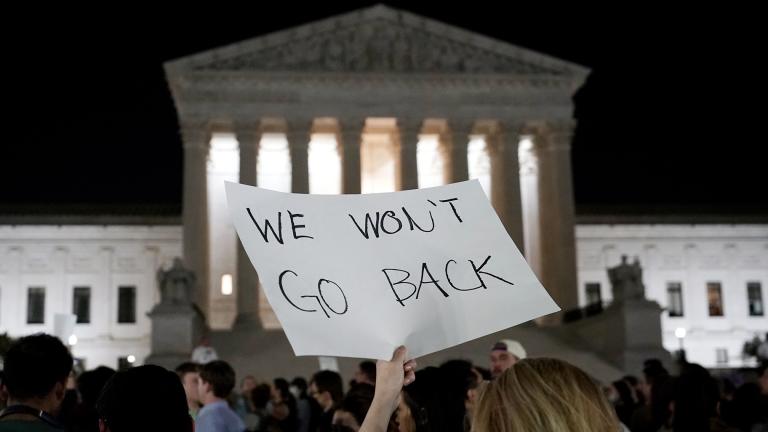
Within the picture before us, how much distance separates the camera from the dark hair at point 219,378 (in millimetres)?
9898

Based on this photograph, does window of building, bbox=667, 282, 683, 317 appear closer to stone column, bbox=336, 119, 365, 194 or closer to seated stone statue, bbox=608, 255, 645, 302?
stone column, bbox=336, 119, 365, 194

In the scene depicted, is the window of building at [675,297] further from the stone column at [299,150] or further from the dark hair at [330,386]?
the dark hair at [330,386]

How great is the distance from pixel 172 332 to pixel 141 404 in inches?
1370

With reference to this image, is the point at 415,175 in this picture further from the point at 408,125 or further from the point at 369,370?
the point at 369,370

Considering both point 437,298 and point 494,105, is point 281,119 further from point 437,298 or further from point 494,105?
point 437,298

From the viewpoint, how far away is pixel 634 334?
39.0 metres

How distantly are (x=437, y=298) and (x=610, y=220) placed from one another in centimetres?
6716

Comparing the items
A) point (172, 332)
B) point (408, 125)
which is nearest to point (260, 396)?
point (172, 332)

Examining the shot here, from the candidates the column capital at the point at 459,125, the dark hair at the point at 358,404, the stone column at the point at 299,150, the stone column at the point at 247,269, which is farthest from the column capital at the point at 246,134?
the dark hair at the point at 358,404

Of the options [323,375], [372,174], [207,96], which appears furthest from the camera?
[372,174]

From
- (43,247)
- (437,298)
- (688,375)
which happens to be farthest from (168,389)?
(43,247)

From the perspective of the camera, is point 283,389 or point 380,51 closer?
point 283,389

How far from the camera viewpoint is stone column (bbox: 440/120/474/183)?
5269 cm

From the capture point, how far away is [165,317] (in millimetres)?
38312
